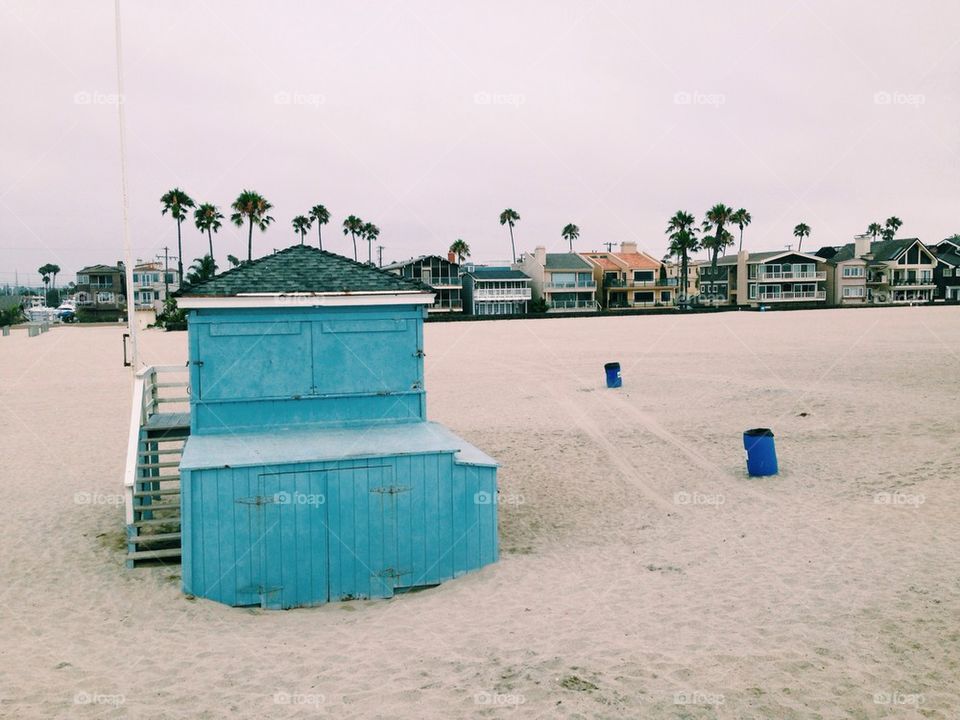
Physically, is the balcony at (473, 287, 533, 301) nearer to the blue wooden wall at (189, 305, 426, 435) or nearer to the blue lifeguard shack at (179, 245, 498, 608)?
the blue lifeguard shack at (179, 245, 498, 608)

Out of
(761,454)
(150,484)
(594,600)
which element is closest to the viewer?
(594,600)

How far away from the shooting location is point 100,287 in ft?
306

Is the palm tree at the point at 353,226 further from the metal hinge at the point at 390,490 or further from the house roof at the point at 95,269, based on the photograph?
the metal hinge at the point at 390,490

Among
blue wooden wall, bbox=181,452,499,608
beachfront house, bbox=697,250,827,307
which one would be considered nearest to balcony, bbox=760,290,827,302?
beachfront house, bbox=697,250,827,307

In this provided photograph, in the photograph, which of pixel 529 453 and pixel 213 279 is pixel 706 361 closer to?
pixel 529 453

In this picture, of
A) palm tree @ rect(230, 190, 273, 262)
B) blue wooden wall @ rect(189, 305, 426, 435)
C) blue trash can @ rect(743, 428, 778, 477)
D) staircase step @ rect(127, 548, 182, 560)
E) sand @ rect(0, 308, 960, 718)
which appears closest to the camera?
sand @ rect(0, 308, 960, 718)

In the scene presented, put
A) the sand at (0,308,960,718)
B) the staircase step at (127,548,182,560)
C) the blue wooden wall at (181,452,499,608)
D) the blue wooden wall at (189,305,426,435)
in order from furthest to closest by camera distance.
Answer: the blue wooden wall at (189,305,426,435)
the staircase step at (127,548,182,560)
the blue wooden wall at (181,452,499,608)
the sand at (0,308,960,718)

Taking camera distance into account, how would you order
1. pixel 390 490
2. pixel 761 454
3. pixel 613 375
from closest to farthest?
1. pixel 390 490
2. pixel 761 454
3. pixel 613 375

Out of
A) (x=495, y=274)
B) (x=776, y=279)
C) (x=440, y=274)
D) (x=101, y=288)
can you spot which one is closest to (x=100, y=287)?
(x=101, y=288)

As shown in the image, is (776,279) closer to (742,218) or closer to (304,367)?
(742,218)

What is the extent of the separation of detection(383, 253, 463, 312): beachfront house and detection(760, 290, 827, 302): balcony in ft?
127

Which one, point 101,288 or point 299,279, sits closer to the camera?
point 299,279

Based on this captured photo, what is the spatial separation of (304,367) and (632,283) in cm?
8378

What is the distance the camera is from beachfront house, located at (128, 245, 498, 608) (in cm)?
876
